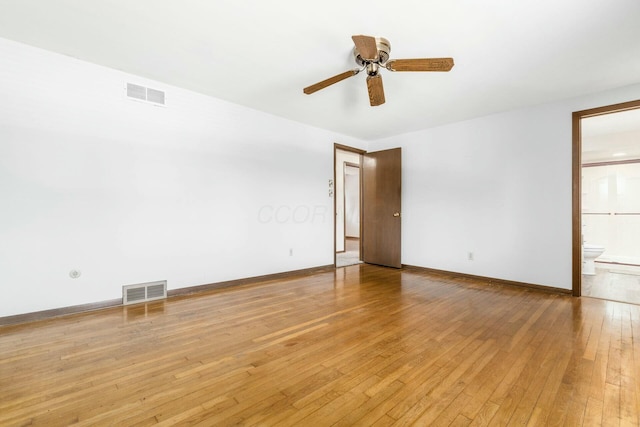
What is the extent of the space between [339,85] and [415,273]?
3369mm

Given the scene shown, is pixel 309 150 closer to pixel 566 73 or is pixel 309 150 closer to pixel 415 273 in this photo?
pixel 415 273

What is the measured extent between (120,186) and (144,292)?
123 cm

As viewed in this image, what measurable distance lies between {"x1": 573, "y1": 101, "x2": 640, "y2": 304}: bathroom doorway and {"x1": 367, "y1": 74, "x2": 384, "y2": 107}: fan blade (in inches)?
138

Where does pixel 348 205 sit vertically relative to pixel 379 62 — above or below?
below

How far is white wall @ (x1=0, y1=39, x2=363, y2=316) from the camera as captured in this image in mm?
2557

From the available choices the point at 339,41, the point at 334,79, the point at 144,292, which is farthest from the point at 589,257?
the point at 144,292

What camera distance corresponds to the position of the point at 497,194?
4.18 meters

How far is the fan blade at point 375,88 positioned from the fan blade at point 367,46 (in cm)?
19

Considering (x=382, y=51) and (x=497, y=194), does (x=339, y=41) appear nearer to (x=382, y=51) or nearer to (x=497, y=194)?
(x=382, y=51)

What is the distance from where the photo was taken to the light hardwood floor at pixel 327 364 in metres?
1.44

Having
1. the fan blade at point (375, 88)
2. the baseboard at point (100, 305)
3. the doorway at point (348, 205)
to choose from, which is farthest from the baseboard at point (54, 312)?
the doorway at point (348, 205)

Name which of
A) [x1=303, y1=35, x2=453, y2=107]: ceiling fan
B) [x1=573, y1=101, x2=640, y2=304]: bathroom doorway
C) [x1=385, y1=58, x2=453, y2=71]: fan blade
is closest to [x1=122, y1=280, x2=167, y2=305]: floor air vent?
[x1=303, y1=35, x2=453, y2=107]: ceiling fan

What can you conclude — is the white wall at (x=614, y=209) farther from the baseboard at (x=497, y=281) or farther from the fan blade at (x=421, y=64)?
the fan blade at (x=421, y=64)

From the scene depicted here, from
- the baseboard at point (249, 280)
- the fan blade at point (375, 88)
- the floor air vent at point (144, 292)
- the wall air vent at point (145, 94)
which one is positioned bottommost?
the baseboard at point (249, 280)
